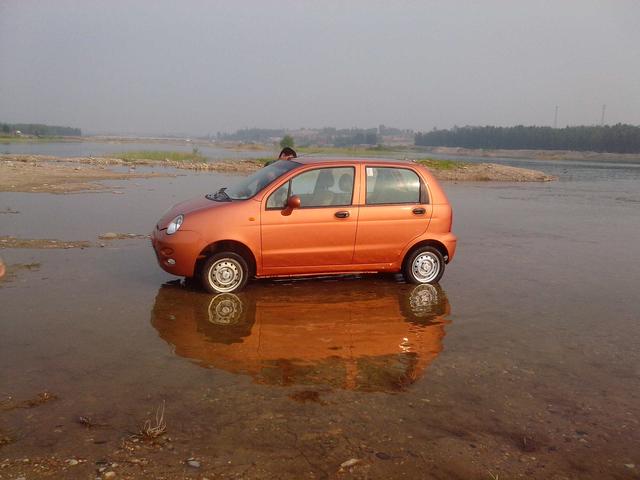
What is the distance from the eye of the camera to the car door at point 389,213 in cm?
798

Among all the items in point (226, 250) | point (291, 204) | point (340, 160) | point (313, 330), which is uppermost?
point (340, 160)

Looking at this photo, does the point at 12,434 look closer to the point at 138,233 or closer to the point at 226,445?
the point at 226,445

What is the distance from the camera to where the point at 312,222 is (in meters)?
7.70

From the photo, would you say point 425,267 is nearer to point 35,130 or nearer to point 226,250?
point 226,250

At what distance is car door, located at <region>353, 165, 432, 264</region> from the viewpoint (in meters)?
7.98

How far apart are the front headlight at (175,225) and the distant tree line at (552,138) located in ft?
400

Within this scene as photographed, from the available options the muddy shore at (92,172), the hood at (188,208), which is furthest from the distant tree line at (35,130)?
the hood at (188,208)

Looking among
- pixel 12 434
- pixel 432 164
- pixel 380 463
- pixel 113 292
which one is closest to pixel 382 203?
pixel 113 292

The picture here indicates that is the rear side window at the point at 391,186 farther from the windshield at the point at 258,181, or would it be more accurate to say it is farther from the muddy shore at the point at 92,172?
the muddy shore at the point at 92,172

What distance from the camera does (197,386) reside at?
4648 mm

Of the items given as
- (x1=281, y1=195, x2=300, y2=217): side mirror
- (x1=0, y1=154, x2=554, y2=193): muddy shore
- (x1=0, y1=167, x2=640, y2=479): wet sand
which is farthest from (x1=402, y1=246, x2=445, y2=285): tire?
(x1=0, y1=154, x2=554, y2=193): muddy shore

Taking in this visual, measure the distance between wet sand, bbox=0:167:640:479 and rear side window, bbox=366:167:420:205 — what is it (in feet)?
4.26

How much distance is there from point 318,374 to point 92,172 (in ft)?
93.1

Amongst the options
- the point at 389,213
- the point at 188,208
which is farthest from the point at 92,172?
the point at 389,213
